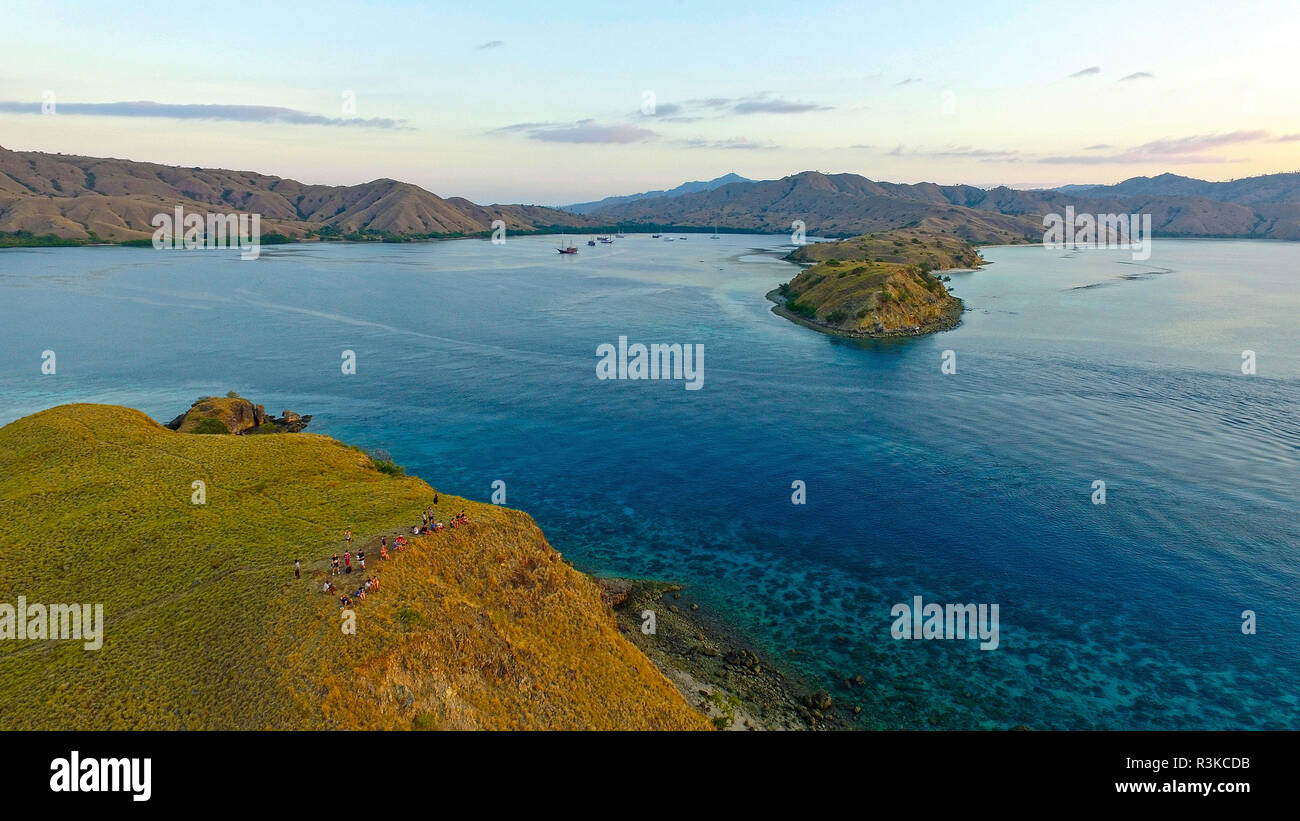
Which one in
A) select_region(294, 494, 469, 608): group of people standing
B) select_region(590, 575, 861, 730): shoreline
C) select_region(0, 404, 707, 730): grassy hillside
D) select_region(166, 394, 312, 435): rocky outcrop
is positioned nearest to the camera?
select_region(0, 404, 707, 730): grassy hillside

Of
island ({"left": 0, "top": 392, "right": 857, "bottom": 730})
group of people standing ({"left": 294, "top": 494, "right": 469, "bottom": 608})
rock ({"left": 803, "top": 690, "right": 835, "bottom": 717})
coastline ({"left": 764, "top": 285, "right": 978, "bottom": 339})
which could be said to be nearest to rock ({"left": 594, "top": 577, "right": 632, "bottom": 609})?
island ({"left": 0, "top": 392, "right": 857, "bottom": 730})

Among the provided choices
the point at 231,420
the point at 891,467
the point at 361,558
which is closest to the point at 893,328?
the point at 891,467

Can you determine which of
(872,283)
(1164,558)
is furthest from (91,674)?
(872,283)

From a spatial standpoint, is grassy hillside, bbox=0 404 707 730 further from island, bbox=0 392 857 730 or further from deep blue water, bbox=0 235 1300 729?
deep blue water, bbox=0 235 1300 729

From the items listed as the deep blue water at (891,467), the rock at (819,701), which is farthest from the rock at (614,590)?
the rock at (819,701)

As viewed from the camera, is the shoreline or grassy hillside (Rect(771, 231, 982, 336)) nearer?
the shoreline

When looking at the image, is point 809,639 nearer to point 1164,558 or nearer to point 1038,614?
point 1038,614
